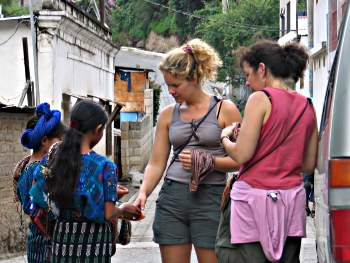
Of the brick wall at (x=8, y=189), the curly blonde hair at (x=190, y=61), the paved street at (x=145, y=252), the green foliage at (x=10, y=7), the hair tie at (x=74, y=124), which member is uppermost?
the green foliage at (x=10, y=7)

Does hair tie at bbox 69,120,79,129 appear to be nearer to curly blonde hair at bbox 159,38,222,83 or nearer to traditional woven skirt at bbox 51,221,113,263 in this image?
traditional woven skirt at bbox 51,221,113,263

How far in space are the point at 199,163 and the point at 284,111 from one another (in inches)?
33.5

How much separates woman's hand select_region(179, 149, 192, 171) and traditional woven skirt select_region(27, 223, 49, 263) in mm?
947

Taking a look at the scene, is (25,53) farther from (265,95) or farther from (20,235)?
(265,95)

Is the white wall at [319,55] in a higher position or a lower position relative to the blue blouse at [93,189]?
higher

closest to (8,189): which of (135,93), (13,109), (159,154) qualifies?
(13,109)

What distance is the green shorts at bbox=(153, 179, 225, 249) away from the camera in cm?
493

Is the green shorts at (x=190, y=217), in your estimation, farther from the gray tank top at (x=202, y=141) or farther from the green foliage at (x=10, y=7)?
the green foliage at (x=10, y=7)

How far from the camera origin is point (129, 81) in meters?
29.9

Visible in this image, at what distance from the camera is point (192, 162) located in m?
4.85

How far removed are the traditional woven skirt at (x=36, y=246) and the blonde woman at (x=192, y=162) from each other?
619 millimetres

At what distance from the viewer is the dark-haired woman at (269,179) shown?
4.09m

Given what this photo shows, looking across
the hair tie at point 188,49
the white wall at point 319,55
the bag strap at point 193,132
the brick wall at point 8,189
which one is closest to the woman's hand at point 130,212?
the bag strap at point 193,132

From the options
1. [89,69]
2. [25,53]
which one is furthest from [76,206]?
[89,69]
